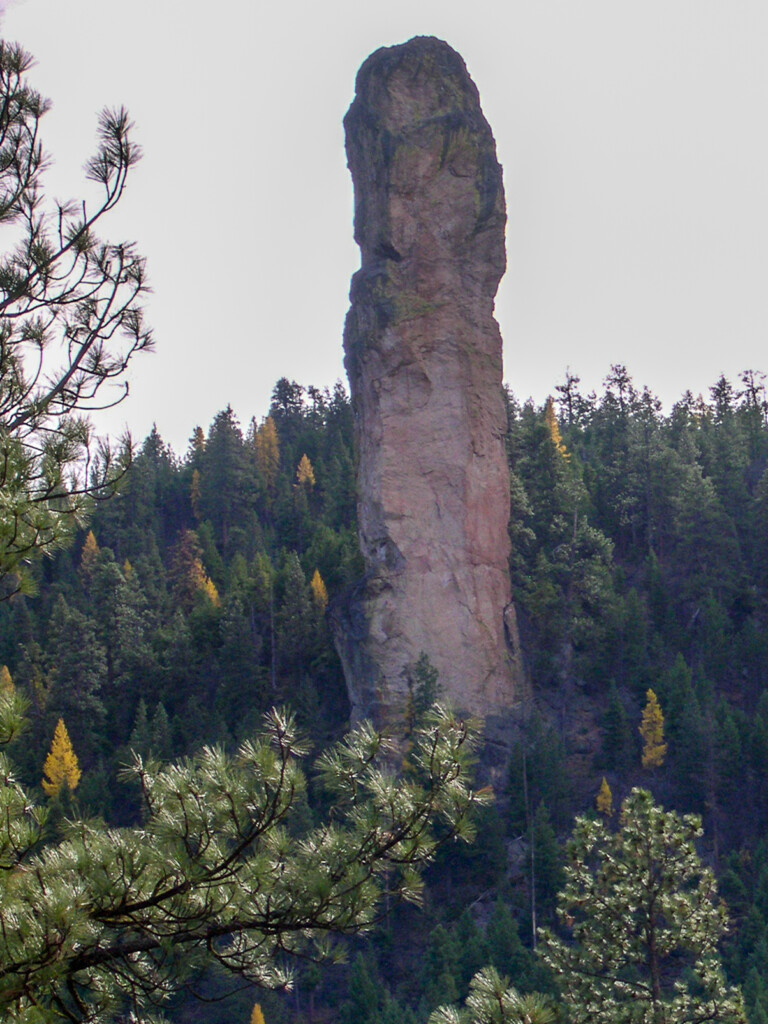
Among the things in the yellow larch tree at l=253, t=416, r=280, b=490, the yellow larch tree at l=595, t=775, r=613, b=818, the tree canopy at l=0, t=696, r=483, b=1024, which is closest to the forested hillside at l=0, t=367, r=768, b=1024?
the yellow larch tree at l=595, t=775, r=613, b=818

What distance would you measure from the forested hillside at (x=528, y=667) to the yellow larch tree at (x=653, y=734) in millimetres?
79

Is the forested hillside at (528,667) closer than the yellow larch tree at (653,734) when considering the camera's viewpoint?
Yes

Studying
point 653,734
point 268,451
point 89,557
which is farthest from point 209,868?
point 268,451

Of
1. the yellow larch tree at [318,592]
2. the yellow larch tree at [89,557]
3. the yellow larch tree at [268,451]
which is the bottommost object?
the yellow larch tree at [318,592]

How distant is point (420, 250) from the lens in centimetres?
4303

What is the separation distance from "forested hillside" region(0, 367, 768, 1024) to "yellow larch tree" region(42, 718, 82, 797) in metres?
0.71

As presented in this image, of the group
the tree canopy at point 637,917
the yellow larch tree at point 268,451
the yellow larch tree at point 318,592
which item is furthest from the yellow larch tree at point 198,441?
the tree canopy at point 637,917

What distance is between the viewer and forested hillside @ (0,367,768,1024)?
32938 mm

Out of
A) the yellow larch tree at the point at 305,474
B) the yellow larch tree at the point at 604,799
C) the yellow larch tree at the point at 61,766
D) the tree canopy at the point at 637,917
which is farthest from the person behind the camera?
the yellow larch tree at the point at 305,474

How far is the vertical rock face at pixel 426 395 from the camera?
136ft

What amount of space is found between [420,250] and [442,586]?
35.7 feet

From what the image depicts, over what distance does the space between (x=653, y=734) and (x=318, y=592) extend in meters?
13.4

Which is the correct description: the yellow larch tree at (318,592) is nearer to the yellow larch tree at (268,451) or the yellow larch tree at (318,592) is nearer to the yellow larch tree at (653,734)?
the yellow larch tree at (653,734)

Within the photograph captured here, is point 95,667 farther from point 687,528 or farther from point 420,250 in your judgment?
point 687,528
